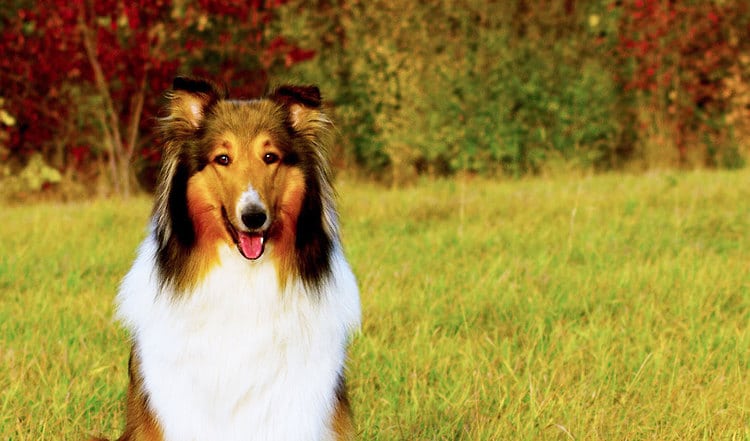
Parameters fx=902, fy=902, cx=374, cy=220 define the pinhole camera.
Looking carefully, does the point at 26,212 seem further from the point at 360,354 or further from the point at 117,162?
the point at 360,354

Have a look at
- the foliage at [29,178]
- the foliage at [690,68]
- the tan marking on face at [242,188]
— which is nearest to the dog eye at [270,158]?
the tan marking on face at [242,188]

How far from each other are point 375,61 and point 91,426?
861 centimetres

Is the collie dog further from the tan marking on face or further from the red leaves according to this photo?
the red leaves

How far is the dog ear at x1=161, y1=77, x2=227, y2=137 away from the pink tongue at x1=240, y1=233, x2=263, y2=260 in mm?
446

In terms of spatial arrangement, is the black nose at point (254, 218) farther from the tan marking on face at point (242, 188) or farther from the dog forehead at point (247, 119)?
the dog forehead at point (247, 119)

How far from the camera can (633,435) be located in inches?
156

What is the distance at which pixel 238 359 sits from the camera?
3.15 metres

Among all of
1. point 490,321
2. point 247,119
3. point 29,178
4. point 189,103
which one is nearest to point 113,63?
point 29,178

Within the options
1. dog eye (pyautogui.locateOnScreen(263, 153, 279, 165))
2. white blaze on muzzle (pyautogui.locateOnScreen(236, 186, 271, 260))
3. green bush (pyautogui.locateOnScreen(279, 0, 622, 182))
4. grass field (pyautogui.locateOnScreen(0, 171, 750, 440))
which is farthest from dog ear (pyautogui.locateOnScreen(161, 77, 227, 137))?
green bush (pyautogui.locateOnScreen(279, 0, 622, 182))

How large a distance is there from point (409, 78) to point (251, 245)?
30.0ft

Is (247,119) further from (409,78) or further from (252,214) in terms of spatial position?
(409,78)

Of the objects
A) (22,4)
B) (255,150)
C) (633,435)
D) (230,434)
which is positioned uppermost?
(22,4)

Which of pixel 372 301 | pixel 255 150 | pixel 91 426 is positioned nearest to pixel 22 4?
pixel 372 301

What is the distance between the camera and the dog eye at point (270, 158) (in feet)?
10.2
